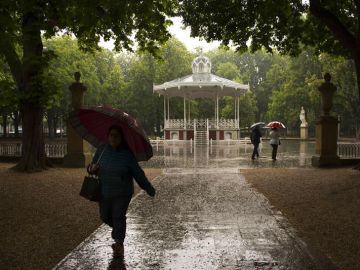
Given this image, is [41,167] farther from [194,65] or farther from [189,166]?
[194,65]

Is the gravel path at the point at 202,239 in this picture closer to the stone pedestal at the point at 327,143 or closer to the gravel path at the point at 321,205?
the gravel path at the point at 321,205

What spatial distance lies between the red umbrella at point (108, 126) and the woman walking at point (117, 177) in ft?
0.35

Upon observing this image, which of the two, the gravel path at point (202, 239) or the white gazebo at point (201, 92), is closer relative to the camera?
the gravel path at point (202, 239)

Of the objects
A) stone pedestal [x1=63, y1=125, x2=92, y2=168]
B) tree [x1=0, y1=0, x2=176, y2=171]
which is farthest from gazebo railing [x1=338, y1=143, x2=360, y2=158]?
stone pedestal [x1=63, y1=125, x2=92, y2=168]

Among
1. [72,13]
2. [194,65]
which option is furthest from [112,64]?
[72,13]

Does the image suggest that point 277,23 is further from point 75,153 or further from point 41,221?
point 41,221

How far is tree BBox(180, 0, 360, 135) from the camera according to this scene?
1287 cm

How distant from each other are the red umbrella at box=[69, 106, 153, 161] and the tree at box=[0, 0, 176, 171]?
6215 millimetres

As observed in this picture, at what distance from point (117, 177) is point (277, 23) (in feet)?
36.9

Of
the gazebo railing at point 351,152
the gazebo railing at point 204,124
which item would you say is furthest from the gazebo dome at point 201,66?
the gazebo railing at point 351,152

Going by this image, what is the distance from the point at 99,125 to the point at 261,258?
8.95ft

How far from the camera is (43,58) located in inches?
593

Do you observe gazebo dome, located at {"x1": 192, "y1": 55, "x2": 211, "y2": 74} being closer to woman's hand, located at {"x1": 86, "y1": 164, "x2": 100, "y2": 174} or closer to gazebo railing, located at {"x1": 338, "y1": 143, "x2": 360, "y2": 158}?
gazebo railing, located at {"x1": 338, "y1": 143, "x2": 360, "y2": 158}

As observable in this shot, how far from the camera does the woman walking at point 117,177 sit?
5598 millimetres
